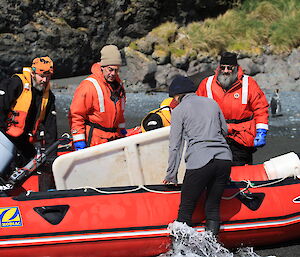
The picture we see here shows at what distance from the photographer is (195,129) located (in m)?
3.85

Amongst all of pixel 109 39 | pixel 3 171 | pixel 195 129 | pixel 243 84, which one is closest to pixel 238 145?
pixel 243 84

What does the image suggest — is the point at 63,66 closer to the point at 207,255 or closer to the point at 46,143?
the point at 46,143

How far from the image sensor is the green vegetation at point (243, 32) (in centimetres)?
1552

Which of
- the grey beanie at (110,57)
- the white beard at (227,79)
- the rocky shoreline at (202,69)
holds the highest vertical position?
the grey beanie at (110,57)

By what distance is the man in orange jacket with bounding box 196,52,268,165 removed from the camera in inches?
195

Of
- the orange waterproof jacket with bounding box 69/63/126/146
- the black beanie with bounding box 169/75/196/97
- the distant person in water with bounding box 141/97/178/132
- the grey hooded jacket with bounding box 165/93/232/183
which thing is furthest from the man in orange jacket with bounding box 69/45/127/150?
the grey hooded jacket with bounding box 165/93/232/183

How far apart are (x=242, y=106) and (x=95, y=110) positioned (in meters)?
1.47

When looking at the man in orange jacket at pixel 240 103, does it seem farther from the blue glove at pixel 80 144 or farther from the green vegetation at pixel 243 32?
the green vegetation at pixel 243 32

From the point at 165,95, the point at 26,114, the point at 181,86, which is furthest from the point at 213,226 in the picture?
the point at 165,95

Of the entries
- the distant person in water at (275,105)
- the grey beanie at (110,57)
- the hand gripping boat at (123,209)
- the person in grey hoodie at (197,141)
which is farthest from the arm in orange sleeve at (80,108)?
the distant person in water at (275,105)

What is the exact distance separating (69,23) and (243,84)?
450 inches

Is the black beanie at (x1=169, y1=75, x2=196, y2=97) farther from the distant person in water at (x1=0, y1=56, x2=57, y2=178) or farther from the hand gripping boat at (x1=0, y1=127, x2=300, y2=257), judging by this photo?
the distant person in water at (x1=0, y1=56, x2=57, y2=178)

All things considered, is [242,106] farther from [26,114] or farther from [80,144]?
[26,114]

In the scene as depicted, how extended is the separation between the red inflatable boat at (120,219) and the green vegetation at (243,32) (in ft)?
37.7
